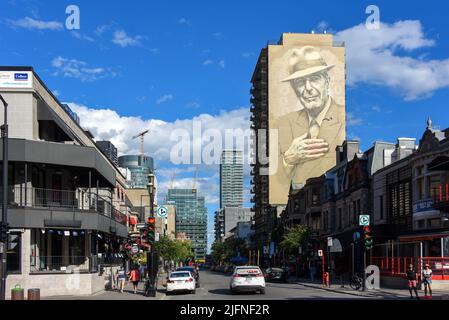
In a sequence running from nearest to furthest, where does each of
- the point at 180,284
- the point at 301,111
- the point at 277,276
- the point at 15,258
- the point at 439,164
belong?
1. the point at 15,258
2. the point at 180,284
3. the point at 439,164
4. the point at 277,276
5. the point at 301,111

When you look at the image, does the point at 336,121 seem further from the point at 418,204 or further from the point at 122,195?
the point at 418,204

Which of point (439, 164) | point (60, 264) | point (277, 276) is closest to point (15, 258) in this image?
point (60, 264)

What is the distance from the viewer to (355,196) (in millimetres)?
58906

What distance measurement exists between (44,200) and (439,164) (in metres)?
24.8

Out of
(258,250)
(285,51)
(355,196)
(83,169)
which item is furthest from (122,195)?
(285,51)

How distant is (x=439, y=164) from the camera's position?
1555 inches

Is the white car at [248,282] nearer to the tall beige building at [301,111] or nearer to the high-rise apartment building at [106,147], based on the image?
the high-rise apartment building at [106,147]

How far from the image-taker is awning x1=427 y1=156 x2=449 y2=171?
3945 cm

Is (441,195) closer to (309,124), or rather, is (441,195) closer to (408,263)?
(408,263)

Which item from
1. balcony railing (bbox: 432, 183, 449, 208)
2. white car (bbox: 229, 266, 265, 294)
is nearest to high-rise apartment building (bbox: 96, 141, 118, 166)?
white car (bbox: 229, 266, 265, 294)

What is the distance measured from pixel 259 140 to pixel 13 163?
104m

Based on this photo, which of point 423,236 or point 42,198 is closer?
point 42,198

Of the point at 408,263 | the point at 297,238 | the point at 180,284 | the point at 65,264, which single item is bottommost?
the point at 180,284
